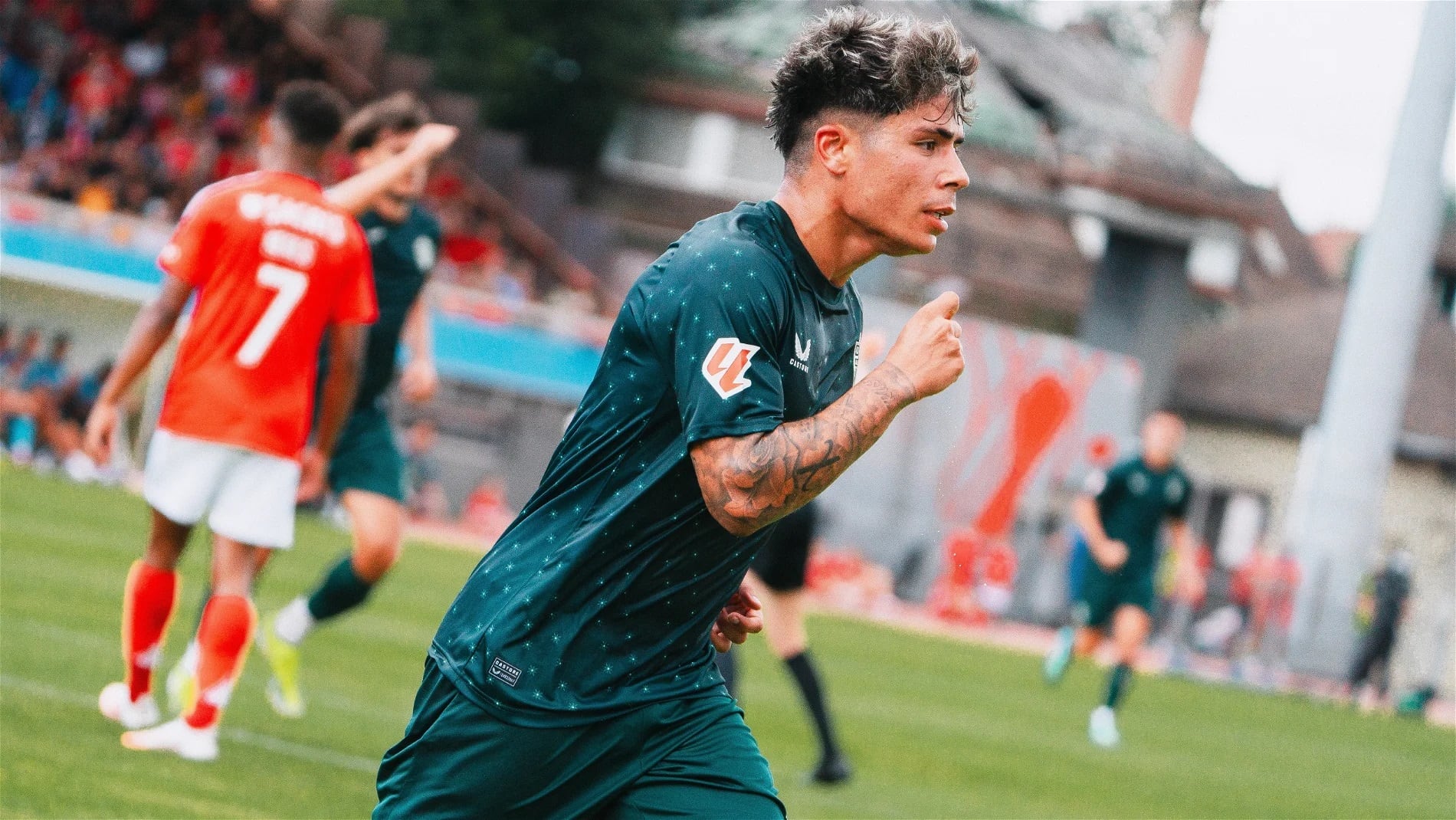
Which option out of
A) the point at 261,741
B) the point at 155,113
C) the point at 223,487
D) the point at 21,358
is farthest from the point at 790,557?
the point at 155,113

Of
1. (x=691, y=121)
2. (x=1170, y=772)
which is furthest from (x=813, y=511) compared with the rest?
(x=691, y=121)

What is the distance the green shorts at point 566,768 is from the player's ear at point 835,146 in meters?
1.02

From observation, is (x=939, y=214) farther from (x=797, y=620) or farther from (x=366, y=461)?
(x=797, y=620)

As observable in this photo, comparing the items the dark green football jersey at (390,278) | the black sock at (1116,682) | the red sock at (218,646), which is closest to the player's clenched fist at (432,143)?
the dark green football jersey at (390,278)

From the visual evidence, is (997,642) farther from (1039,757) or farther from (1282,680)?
(1039,757)

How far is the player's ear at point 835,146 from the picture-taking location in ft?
10.8

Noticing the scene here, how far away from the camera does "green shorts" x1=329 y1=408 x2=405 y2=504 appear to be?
7.46m

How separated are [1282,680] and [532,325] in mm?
10691

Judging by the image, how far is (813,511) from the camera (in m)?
8.21

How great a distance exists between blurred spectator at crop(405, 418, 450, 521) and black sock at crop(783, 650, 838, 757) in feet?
51.2

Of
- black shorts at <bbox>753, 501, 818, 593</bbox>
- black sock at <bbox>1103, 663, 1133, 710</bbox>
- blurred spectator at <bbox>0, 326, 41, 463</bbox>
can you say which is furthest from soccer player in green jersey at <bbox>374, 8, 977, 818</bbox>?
blurred spectator at <bbox>0, 326, 41, 463</bbox>

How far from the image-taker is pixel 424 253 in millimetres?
7816

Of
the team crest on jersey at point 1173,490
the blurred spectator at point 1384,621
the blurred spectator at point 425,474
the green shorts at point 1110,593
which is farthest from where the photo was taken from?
the blurred spectator at point 425,474

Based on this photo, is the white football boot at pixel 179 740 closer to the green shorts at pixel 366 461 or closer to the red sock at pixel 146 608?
the red sock at pixel 146 608
